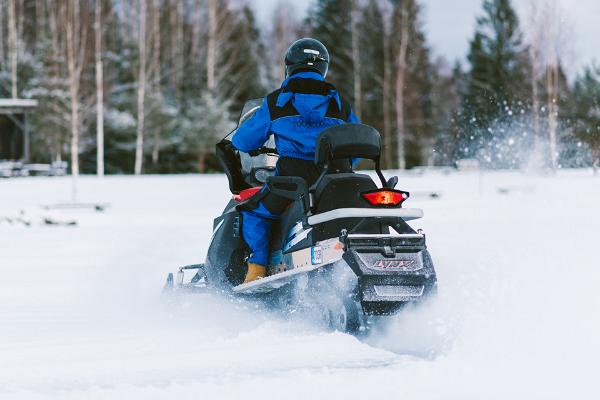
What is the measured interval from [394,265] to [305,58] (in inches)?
50.5

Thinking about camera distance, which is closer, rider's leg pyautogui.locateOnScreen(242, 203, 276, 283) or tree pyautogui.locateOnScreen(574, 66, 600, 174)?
rider's leg pyautogui.locateOnScreen(242, 203, 276, 283)

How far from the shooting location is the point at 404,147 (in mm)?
43906

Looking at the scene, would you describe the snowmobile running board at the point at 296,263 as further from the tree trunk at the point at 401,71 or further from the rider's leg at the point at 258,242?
the tree trunk at the point at 401,71

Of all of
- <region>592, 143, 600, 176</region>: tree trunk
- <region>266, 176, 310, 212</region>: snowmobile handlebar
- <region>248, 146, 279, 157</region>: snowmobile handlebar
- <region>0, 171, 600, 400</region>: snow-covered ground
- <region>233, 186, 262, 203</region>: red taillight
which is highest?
Answer: <region>248, 146, 279, 157</region>: snowmobile handlebar

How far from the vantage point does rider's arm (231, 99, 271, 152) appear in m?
4.14

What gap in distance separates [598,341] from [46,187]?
860 inches

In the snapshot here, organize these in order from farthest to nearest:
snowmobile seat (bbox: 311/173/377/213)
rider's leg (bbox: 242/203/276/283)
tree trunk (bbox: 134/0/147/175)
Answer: tree trunk (bbox: 134/0/147/175) < rider's leg (bbox: 242/203/276/283) < snowmobile seat (bbox: 311/173/377/213)

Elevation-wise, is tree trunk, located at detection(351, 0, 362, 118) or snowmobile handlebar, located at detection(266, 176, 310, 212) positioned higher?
tree trunk, located at detection(351, 0, 362, 118)

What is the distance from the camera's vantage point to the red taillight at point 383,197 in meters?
3.68

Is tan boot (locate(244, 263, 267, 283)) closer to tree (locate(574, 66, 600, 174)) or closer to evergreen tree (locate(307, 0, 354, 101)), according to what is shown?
tree (locate(574, 66, 600, 174))

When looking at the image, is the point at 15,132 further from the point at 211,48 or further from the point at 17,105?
the point at 211,48

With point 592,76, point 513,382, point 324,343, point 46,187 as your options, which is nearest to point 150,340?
point 324,343

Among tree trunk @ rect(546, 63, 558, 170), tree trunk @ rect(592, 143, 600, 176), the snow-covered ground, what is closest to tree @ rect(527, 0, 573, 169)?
tree trunk @ rect(546, 63, 558, 170)

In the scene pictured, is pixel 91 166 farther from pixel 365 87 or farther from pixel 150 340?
pixel 150 340
